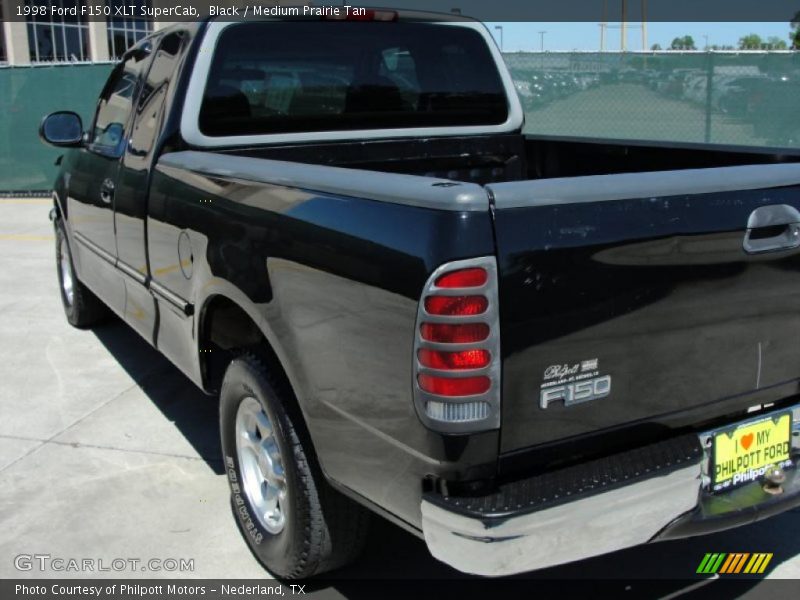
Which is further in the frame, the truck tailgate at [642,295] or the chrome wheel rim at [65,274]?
the chrome wheel rim at [65,274]

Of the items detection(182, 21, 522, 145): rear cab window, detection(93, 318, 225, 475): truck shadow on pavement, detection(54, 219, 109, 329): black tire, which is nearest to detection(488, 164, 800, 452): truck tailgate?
detection(182, 21, 522, 145): rear cab window

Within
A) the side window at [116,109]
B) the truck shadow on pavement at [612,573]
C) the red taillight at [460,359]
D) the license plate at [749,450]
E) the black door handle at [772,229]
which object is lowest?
the truck shadow on pavement at [612,573]

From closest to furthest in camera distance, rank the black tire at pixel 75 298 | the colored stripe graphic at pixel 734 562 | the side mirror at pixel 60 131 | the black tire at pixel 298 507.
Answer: the black tire at pixel 298 507, the colored stripe graphic at pixel 734 562, the side mirror at pixel 60 131, the black tire at pixel 75 298

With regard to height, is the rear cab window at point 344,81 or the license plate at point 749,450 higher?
the rear cab window at point 344,81

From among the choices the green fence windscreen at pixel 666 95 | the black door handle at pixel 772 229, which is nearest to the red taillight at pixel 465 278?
the black door handle at pixel 772 229

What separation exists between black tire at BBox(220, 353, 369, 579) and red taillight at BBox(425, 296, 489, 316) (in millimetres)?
889

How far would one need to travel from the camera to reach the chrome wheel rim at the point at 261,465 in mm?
3049

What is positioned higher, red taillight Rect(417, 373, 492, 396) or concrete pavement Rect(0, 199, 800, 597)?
red taillight Rect(417, 373, 492, 396)

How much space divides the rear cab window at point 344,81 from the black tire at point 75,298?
249 cm

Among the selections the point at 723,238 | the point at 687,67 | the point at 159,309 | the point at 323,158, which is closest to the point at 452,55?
the point at 323,158

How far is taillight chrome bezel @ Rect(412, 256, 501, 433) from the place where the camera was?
2098mm

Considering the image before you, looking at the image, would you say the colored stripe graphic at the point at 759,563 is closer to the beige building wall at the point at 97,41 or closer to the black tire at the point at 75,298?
the black tire at the point at 75,298

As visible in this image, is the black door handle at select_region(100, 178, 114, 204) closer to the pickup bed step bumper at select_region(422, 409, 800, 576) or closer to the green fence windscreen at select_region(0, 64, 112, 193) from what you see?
the pickup bed step bumper at select_region(422, 409, 800, 576)

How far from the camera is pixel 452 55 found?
184 inches
